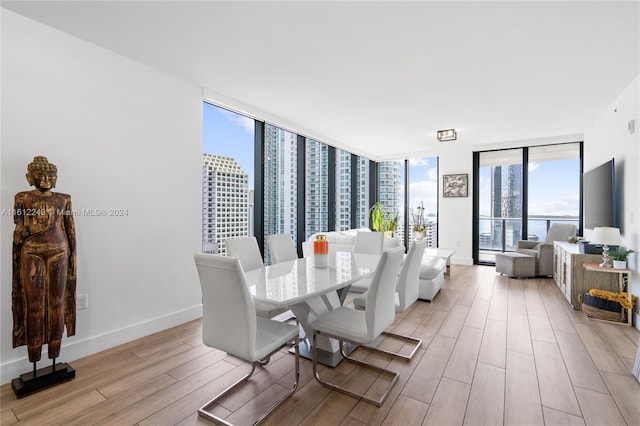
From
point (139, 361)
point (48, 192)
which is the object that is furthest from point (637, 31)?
point (139, 361)

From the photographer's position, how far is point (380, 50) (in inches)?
102

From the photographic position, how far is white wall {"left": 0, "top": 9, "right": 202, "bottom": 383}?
7.19ft

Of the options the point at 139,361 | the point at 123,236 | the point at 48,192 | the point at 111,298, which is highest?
the point at 48,192

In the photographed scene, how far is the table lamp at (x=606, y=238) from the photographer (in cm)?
320

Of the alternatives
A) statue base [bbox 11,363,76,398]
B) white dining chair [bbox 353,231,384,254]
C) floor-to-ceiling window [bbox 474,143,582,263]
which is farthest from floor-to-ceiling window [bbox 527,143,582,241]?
statue base [bbox 11,363,76,398]

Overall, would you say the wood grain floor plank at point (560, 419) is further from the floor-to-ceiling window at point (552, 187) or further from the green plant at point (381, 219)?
the floor-to-ceiling window at point (552, 187)

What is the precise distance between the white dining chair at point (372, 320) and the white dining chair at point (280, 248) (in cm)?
115

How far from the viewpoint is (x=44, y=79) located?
7.62ft

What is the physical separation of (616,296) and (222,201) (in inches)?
180

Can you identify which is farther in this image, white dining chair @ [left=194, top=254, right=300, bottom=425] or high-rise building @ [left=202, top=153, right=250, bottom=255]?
high-rise building @ [left=202, top=153, right=250, bottom=255]

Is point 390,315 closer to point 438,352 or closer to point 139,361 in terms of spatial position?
point 438,352

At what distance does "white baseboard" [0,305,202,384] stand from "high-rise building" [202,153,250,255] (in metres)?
0.82

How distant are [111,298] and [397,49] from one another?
3319 mm

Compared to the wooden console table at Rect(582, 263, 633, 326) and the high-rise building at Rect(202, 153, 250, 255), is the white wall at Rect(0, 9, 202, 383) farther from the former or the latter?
the wooden console table at Rect(582, 263, 633, 326)
